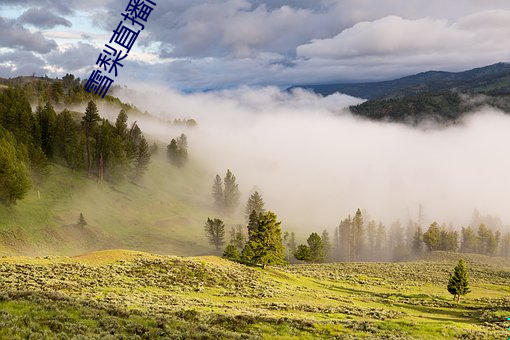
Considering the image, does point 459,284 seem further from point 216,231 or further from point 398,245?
point 398,245

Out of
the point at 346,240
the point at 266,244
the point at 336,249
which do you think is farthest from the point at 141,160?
the point at 266,244

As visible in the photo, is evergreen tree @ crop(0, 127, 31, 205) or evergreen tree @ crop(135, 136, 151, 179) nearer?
evergreen tree @ crop(0, 127, 31, 205)

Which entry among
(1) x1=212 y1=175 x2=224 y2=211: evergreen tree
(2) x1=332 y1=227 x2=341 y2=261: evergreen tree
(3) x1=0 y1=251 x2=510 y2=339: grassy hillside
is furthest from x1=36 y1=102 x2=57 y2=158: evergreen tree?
(2) x1=332 y1=227 x2=341 y2=261: evergreen tree

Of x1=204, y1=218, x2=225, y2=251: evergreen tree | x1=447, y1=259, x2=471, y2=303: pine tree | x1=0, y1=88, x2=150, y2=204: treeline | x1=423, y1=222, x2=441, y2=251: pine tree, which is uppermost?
x1=0, y1=88, x2=150, y2=204: treeline

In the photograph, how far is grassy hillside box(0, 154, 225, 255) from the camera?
91.6 meters

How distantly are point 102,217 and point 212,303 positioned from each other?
91384mm

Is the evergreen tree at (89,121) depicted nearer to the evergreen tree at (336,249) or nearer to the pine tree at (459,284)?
the evergreen tree at (336,249)

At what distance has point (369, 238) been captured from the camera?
7835 inches

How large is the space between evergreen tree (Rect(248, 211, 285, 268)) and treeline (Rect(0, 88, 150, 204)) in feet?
215

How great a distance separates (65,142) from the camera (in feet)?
449

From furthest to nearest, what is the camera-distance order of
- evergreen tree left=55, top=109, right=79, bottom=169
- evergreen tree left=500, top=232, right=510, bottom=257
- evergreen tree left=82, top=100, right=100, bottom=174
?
evergreen tree left=500, top=232, right=510, bottom=257 < evergreen tree left=82, top=100, right=100, bottom=174 < evergreen tree left=55, top=109, right=79, bottom=169

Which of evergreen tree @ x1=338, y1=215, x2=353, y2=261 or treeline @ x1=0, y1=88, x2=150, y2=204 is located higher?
treeline @ x1=0, y1=88, x2=150, y2=204

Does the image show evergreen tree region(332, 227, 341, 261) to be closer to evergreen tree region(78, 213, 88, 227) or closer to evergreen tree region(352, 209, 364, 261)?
evergreen tree region(352, 209, 364, 261)

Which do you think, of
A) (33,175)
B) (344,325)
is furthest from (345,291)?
(33,175)
